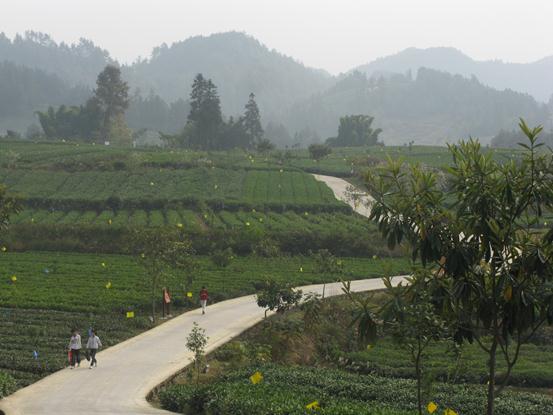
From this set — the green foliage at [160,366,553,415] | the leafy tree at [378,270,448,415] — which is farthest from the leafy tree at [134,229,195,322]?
the leafy tree at [378,270,448,415]

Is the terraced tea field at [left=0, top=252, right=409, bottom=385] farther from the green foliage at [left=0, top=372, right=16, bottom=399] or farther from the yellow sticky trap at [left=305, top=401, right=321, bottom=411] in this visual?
the yellow sticky trap at [left=305, top=401, right=321, bottom=411]

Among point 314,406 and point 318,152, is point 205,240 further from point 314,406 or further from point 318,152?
point 318,152

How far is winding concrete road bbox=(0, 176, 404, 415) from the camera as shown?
2202cm

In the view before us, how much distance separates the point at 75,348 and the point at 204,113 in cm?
9616

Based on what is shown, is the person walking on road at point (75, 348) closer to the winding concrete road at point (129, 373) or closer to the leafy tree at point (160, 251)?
the winding concrete road at point (129, 373)

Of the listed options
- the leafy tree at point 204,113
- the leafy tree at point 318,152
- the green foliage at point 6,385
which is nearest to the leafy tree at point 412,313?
the green foliage at point 6,385

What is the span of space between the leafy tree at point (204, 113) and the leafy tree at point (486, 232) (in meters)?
108

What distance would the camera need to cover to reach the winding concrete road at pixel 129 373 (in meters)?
22.0

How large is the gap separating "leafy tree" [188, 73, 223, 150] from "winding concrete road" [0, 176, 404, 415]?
8527cm

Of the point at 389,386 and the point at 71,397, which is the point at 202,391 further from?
the point at 389,386

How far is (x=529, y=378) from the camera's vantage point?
1141 inches

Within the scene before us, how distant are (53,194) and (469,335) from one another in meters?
64.8

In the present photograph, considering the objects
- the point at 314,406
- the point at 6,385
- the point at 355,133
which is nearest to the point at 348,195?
the point at 6,385

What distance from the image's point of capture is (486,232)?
1255 cm
